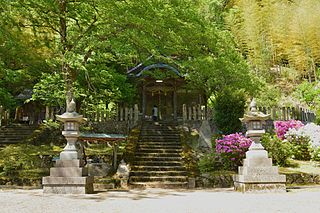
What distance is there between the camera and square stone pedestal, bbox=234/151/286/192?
7.55 metres

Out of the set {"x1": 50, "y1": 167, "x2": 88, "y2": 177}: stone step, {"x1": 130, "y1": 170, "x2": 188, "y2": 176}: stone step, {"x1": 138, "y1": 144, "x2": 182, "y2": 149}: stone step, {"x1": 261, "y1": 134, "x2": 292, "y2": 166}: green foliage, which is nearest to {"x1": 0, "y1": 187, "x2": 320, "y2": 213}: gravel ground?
{"x1": 50, "y1": 167, "x2": 88, "y2": 177}: stone step

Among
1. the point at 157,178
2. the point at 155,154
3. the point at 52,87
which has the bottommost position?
the point at 157,178

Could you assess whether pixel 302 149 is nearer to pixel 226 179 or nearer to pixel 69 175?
pixel 226 179

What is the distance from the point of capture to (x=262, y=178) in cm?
757

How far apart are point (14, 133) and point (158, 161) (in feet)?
30.0

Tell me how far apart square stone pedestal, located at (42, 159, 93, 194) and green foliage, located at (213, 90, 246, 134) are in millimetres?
7129

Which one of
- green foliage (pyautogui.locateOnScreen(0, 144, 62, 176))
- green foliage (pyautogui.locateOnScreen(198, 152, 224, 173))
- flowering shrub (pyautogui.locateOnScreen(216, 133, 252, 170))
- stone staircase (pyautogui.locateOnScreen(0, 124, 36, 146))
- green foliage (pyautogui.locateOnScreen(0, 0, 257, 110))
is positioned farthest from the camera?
stone staircase (pyautogui.locateOnScreen(0, 124, 36, 146))

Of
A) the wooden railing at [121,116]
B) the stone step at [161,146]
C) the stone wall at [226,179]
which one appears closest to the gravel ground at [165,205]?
the stone wall at [226,179]

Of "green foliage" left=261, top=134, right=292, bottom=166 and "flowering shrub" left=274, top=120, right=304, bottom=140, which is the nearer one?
"green foliage" left=261, top=134, right=292, bottom=166

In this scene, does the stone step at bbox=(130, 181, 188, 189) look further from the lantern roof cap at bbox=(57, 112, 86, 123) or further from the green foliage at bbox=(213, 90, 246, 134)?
the green foliage at bbox=(213, 90, 246, 134)

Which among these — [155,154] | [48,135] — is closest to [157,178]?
[155,154]

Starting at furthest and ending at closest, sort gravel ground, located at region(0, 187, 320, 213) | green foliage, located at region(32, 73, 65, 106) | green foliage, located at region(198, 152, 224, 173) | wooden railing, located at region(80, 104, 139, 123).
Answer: wooden railing, located at region(80, 104, 139, 123)
green foliage, located at region(32, 73, 65, 106)
green foliage, located at region(198, 152, 224, 173)
gravel ground, located at region(0, 187, 320, 213)

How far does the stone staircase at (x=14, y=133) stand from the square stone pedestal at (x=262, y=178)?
11.9 m

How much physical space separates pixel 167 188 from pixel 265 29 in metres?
19.9
